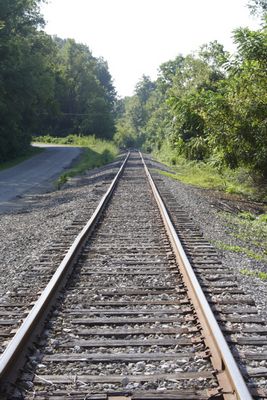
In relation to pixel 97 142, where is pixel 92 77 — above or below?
above

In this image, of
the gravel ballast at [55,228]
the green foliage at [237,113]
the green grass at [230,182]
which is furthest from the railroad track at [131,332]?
the green grass at [230,182]

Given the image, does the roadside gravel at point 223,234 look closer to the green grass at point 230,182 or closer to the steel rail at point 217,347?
the steel rail at point 217,347

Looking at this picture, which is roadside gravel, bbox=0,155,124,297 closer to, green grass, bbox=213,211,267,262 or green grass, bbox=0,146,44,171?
green grass, bbox=213,211,267,262

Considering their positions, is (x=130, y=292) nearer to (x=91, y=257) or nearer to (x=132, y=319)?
(x=132, y=319)

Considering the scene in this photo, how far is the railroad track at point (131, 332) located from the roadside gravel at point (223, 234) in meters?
0.23

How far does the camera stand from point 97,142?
69.0 metres

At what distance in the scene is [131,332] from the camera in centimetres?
504

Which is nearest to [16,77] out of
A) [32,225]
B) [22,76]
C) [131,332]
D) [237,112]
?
[22,76]

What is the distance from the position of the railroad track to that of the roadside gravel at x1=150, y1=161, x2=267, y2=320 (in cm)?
23

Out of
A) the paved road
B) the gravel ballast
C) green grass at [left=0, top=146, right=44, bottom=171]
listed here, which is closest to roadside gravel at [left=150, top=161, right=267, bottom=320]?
the gravel ballast

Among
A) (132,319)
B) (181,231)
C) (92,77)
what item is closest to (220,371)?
(132,319)

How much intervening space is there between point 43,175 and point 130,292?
78.8 ft

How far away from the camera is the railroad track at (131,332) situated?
3.96 meters

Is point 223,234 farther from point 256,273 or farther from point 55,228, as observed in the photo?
point 55,228
